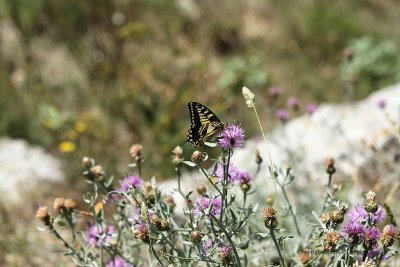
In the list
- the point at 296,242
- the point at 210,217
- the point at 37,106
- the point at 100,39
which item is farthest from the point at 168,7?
the point at 210,217

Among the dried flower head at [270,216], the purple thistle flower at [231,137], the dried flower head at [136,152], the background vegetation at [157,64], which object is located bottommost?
the dried flower head at [270,216]

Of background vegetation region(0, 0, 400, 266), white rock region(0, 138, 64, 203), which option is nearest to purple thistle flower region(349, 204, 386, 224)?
background vegetation region(0, 0, 400, 266)

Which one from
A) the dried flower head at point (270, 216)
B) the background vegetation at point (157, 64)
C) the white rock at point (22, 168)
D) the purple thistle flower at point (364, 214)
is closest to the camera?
the dried flower head at point (270, 216)

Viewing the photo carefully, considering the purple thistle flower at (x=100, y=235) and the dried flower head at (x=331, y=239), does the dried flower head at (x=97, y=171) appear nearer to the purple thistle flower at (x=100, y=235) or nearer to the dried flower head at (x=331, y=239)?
the purple thistle flower at (x=100, y=235)

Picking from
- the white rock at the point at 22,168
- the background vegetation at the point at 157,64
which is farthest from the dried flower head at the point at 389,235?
the white rock at the point at 22,168

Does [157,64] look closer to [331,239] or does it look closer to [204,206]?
[204,206]

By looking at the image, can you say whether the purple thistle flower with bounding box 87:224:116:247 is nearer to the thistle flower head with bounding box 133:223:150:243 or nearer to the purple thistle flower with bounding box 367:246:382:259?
the thistle flower head with bounding box 133:223:150:243
